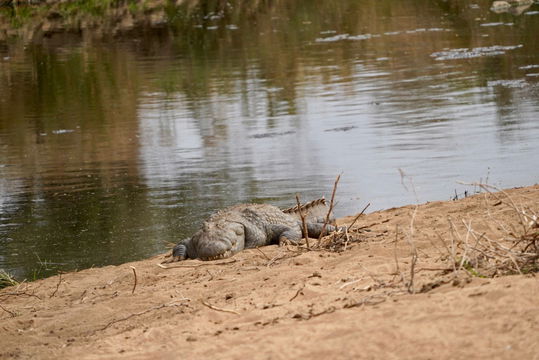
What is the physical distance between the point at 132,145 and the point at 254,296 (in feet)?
30.8

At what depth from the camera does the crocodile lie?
885cm

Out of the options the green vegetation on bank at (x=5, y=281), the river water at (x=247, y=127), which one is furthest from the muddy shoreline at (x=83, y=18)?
the green vegetation on bank at (x=5, y=281)

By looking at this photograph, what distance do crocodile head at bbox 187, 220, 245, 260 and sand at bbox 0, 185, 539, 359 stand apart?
0.19 m

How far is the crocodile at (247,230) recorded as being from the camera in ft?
29.0

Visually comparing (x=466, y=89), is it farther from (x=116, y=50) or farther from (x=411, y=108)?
(x=116, y=50)

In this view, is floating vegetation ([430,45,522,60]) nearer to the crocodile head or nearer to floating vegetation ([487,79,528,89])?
floating vegetation ([487,79,528,89])

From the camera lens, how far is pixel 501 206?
344 inches

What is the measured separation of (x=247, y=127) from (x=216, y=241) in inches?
303

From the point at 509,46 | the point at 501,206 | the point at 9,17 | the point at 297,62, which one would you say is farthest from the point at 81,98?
the point at 9,17

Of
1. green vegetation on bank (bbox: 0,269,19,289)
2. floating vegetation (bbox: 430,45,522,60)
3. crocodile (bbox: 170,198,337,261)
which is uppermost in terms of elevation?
floating vegetation (bbox: 430,45,522,60)

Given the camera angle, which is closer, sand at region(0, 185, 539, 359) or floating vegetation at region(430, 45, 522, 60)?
sand at region(0, 185, 539, 359)

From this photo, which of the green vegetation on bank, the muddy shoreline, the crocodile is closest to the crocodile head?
the crocodile

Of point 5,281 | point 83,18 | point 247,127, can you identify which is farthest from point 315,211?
point 83,18

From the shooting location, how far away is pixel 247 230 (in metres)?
9.28
